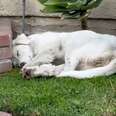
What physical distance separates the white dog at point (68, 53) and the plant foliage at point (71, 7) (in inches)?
8.7

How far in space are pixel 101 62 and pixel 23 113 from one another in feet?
5.09

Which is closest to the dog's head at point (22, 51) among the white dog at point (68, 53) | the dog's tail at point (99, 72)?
the white dog at point (68, 53)

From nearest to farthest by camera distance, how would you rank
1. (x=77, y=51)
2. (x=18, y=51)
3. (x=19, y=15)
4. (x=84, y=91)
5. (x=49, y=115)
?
(x=49, y=115)
(x=84, y=91)
(x=77, y=51)
(x=18, y=51)
(x=19, y=15)

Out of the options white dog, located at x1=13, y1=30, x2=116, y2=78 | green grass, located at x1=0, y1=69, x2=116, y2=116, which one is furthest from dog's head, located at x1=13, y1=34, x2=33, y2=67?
green grass, located at x1=0, y1=69, x2=116, y2=116

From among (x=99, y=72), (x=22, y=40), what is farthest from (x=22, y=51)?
(x=99, y=72)

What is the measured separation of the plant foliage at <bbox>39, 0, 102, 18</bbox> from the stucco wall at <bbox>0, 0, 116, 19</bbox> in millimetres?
624

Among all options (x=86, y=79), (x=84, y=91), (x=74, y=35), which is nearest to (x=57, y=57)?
(x=74, y=35)

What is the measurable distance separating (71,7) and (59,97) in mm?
1675

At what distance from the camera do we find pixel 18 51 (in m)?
6.66

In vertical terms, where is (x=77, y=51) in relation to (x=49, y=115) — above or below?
below

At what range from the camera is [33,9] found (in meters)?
7.41

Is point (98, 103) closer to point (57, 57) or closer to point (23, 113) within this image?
point (23, 113)

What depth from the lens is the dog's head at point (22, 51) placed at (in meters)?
6.56

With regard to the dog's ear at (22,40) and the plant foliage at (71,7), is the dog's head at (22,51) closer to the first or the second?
the dog's ear at (22,40)
